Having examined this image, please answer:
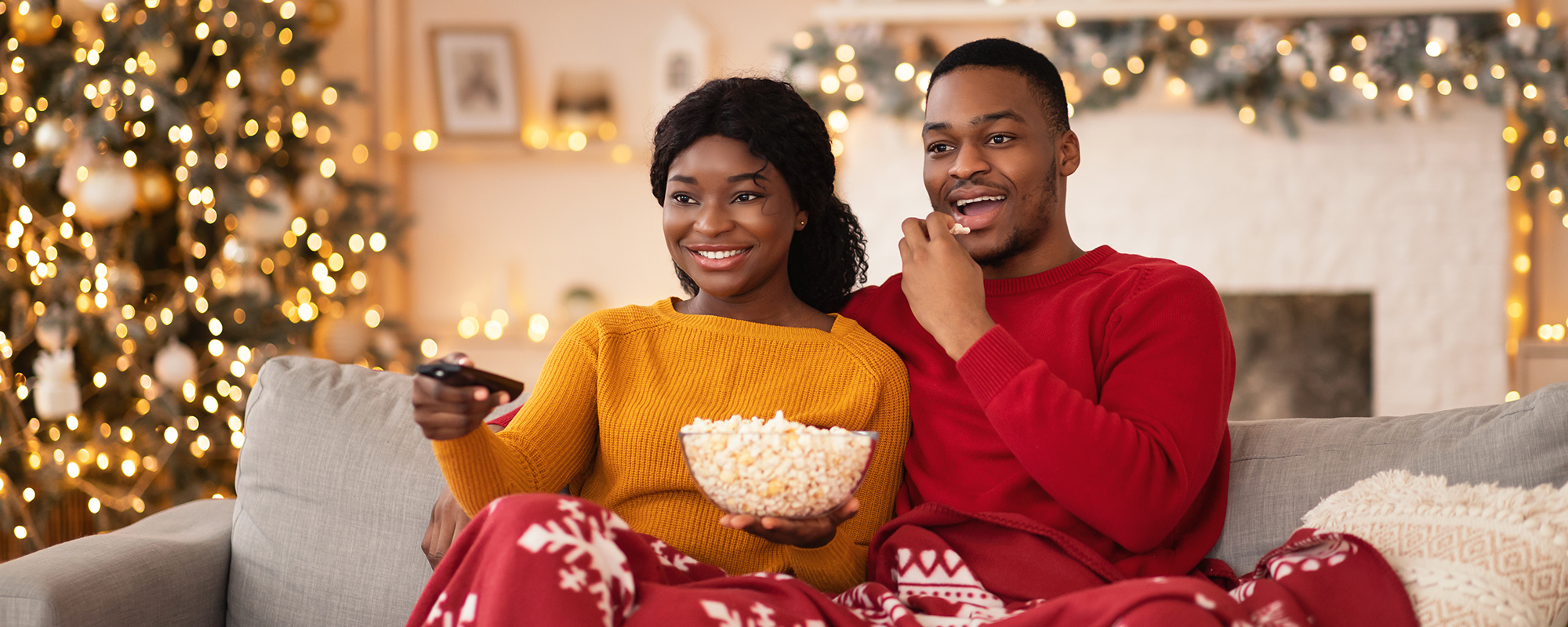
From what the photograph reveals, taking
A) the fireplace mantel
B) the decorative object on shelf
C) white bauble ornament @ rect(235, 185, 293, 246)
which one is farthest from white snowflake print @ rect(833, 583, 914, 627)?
the decorative object on shelf

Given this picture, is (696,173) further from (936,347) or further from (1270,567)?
(1270,567)

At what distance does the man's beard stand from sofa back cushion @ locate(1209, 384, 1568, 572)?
0.40m

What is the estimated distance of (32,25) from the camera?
2.58 m

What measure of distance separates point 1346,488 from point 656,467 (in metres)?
0.87

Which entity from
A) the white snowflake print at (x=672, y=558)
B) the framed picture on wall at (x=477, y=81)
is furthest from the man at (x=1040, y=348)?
the framed picture on wall at (x=477, y=81)

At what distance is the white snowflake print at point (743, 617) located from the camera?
101 centimetres

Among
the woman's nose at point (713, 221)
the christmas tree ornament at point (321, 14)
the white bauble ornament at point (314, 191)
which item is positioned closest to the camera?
the woman's nose at point (713, 221)

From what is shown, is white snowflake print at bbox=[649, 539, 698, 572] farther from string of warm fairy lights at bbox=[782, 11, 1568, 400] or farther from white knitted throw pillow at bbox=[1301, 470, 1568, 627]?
string of warm fairy lights at bbox=[782, 11, 1568, 400]

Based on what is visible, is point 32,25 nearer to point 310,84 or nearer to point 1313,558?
point 310,84

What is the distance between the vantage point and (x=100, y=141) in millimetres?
2625

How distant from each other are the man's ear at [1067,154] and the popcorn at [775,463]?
24.8 inches

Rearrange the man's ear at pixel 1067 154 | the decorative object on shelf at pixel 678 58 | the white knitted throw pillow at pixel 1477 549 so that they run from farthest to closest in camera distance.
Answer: the decorative object on shelf at pixel 678 58
the man's ear at pixel 1067 154
the white knitted throw pillow at pixel 1477 549

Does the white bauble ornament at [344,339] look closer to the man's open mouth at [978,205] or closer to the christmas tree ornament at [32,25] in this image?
the christmas tree ornament at [32,25]

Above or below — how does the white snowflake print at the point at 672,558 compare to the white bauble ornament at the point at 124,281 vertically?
below
